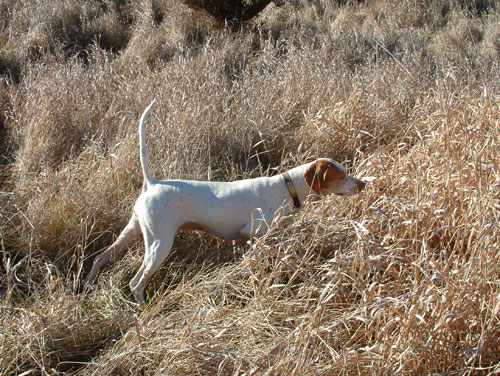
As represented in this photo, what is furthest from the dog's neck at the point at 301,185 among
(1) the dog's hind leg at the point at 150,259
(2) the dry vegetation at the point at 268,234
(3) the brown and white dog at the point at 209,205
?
(1) the dog's hind leg at the point at 150,259

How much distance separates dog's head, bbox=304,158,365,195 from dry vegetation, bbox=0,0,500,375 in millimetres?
128

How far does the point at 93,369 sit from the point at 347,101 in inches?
121

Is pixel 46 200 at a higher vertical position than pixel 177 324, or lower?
higher

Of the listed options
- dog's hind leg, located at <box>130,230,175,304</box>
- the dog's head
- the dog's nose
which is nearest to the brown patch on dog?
the dog's head

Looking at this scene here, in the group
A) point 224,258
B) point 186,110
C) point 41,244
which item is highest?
point 186,110

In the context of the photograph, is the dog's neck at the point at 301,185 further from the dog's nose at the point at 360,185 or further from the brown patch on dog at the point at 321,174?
the dog's nose at the point at 360,185

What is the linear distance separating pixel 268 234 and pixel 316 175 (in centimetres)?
67

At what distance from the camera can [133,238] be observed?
126 inches

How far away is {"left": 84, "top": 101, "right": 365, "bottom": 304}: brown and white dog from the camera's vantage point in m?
2.98

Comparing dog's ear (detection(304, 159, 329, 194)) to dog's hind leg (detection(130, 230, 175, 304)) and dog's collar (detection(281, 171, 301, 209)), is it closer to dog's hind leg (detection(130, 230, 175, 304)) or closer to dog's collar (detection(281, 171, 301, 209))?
dog's collar (detection(281, 171, 301, 209))

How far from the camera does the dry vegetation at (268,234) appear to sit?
87.8 inches

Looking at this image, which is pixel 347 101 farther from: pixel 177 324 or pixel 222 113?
pixel 177 324

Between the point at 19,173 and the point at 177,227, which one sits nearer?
the point at 177,227

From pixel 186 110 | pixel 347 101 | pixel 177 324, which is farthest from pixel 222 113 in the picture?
pixel 177 324
